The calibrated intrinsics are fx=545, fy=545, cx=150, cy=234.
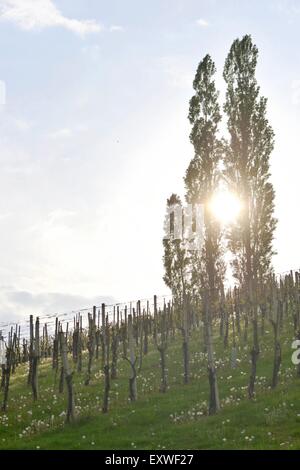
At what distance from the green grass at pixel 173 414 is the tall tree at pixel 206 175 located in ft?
23.2

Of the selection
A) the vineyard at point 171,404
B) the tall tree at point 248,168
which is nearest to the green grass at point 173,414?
the vineyard at point 171,404

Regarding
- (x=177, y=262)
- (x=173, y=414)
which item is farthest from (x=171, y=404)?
(x=177, y=262)

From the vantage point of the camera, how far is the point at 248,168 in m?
39.8

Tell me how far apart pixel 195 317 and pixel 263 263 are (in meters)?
10.5

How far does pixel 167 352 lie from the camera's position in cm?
3678

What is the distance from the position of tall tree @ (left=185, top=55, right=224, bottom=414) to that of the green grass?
7.07 meters

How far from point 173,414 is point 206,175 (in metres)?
22.2

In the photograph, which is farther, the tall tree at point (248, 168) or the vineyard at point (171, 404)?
the tall tree at point (248, 168)

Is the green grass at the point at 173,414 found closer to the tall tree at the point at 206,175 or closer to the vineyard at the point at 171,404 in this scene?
the vineyard at the point at 171,404

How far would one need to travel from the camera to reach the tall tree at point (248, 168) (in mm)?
38281

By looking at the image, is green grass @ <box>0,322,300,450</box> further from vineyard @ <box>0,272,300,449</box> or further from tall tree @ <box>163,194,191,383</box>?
tall tree @ <box>163,194,191,383</box>

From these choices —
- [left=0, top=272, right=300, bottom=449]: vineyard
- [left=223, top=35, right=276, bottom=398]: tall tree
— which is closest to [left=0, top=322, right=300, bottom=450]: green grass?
[left=0, top=272, right=300, bottom=449]: vineyard

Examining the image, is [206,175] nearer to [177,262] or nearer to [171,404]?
[177,262]
